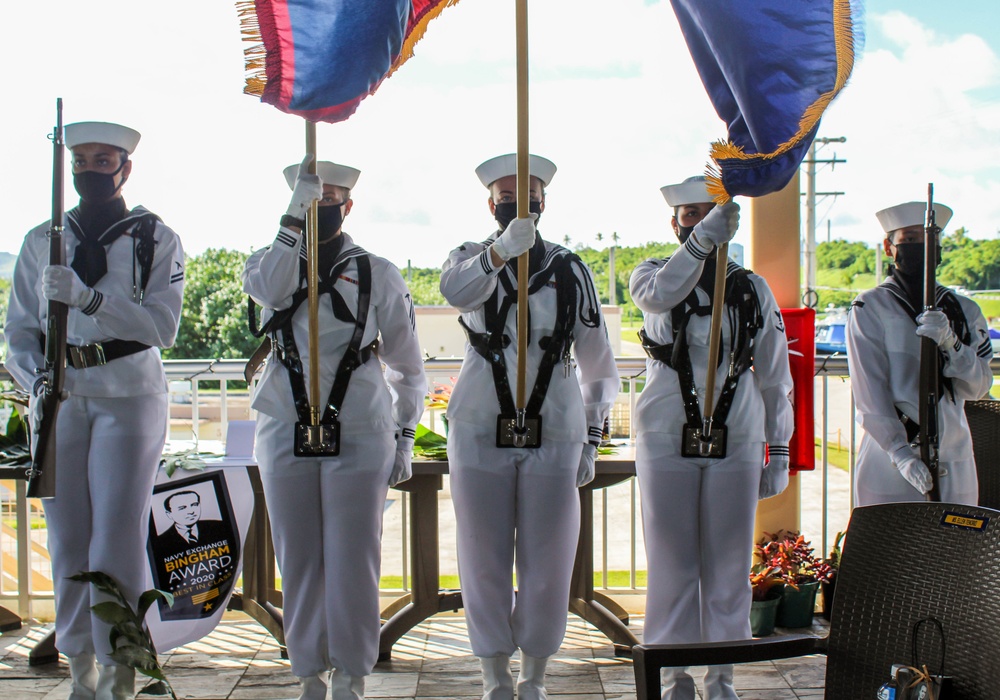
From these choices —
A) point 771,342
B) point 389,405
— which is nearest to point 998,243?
point 771,342

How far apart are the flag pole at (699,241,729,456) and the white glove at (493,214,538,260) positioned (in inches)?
22.4

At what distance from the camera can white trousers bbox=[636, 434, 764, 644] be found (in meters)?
2.70

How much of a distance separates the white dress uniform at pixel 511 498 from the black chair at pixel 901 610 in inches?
37.1

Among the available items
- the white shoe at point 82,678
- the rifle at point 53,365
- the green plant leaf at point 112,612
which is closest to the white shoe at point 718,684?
the green plant leaf at point 112,612

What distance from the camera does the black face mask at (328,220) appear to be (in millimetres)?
2693

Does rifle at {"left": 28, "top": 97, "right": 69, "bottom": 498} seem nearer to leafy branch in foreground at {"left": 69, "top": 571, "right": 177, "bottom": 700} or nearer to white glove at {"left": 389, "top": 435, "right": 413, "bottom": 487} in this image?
leafy branch in foreground at {"left": 69, "top": 571, "right": 177, "bottom": 700}

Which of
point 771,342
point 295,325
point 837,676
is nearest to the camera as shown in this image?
point 837,676

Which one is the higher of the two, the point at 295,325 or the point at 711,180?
the point at 711,180

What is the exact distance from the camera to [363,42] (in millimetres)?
2459

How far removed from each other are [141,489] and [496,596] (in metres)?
1.12

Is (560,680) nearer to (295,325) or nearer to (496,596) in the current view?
(496,596)

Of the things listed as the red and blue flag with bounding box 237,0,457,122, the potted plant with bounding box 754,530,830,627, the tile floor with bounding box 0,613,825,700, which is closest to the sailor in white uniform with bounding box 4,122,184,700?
the tile floor with bounding box 0,613,825,700

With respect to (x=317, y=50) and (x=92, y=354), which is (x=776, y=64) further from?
(x=92, y=354)

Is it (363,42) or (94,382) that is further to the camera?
(94,382)
